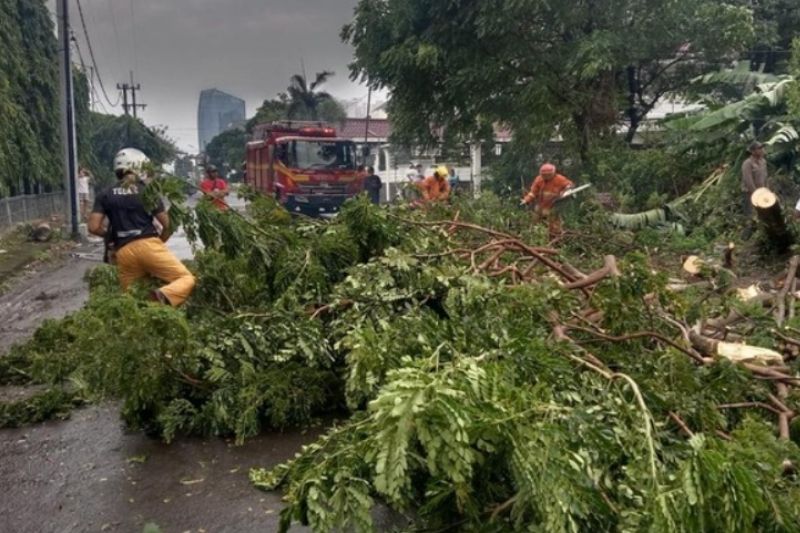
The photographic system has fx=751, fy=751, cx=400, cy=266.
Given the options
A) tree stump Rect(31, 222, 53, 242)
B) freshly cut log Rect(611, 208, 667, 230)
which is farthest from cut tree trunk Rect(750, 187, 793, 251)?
tree stump Rect(31, 222, 53, 242)

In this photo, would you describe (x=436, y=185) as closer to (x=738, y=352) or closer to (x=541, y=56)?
(x=541, y=56)

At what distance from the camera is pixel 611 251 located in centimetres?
960

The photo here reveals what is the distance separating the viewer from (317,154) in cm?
2342

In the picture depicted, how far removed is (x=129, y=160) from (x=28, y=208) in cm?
1680

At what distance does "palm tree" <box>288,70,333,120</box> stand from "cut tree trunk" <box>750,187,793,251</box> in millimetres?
42076

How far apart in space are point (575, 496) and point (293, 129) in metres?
23.0

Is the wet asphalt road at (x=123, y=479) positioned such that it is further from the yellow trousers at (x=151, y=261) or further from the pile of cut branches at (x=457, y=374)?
the yellow trousers at (x=151, y=261)

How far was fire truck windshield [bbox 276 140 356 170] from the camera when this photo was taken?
23.2 metres

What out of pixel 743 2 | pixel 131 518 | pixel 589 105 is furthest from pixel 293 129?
pixel 131 518

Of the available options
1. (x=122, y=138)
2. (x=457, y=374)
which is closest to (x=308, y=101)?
(x=122, y=138)

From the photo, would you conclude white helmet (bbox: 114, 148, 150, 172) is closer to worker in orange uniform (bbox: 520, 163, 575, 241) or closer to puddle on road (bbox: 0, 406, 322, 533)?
puddle on road (bbox: 0, 406, 322, 533)

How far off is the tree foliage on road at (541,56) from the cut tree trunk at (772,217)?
622 cm

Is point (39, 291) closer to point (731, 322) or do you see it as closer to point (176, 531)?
point (176, 531)

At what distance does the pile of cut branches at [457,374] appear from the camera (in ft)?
8.29
